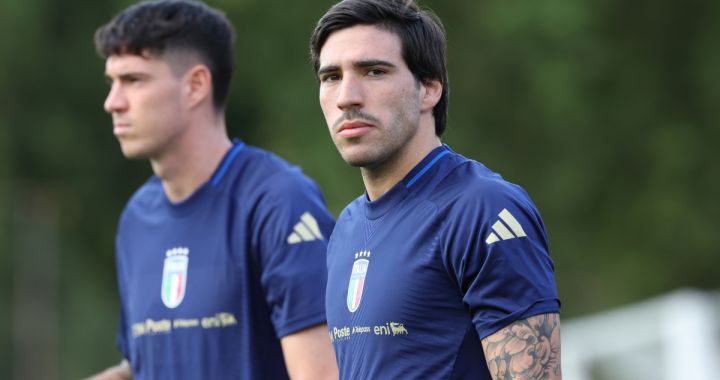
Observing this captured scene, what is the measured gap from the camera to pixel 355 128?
496 cm

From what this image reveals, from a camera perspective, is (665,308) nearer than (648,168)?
Yes

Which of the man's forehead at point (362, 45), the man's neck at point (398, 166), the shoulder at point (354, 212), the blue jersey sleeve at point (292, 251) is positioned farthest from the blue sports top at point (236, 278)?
the man's forehead at point (362, 45)

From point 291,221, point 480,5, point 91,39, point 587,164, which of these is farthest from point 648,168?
point 291,221

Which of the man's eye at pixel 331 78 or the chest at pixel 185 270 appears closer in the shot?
the man's eye at pixel 331 78

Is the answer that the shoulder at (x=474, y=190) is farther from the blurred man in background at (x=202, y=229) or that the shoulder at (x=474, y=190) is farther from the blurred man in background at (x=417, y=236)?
the blurred man in background at (x=202, y=229)

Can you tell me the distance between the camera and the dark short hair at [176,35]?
6.72 m

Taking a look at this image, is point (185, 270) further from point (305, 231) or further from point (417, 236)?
point (417, 236)

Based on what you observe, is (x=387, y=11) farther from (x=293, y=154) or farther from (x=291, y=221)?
(x=293, y=154)

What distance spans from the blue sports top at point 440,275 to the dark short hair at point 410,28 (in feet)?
0.82

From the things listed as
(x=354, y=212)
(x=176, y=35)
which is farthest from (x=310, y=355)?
(x=176, y=35)

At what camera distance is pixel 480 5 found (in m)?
18.1

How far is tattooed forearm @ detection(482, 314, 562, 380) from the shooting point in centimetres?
454

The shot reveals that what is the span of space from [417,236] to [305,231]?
1.41 metres

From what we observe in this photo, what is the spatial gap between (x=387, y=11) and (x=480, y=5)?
43.3 feet
